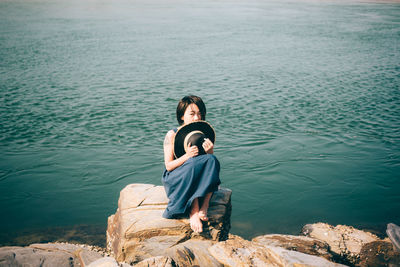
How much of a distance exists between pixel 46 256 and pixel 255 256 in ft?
7.74

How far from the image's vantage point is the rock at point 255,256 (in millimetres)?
3332

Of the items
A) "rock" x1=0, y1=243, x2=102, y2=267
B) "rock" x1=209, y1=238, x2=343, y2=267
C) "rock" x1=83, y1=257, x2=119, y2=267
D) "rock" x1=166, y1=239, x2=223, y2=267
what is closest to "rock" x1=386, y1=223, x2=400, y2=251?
"rock" x1=209, y1=238, x2=343, y2=267

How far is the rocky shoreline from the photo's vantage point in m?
3.45

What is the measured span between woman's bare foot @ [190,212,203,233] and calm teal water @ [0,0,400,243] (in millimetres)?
2012

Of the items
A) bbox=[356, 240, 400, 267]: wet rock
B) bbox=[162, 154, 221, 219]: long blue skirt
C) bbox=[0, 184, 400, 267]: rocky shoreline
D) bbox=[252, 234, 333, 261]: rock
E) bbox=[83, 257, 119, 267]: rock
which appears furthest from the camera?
bbox=[356, 240, 400, 267]: wet rock

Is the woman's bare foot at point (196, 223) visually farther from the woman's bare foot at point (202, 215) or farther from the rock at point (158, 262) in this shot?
the rock at point (158, 262)

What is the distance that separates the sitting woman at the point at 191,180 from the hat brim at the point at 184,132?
0.12 feet

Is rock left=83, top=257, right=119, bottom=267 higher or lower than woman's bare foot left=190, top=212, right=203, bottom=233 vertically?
lower

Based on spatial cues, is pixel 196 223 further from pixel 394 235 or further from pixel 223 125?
pixel 223 125

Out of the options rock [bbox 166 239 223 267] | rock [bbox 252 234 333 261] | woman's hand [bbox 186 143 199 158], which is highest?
woman's hand [bbox 186 143 199 158]

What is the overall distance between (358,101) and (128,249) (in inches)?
373

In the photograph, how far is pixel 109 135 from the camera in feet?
28.7

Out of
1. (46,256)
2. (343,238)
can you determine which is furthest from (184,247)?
(343,238)

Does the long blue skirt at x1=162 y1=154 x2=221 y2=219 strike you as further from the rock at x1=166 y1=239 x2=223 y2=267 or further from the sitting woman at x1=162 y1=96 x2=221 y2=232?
the rock at x1=166 y1=239 x2=223 y2=267
